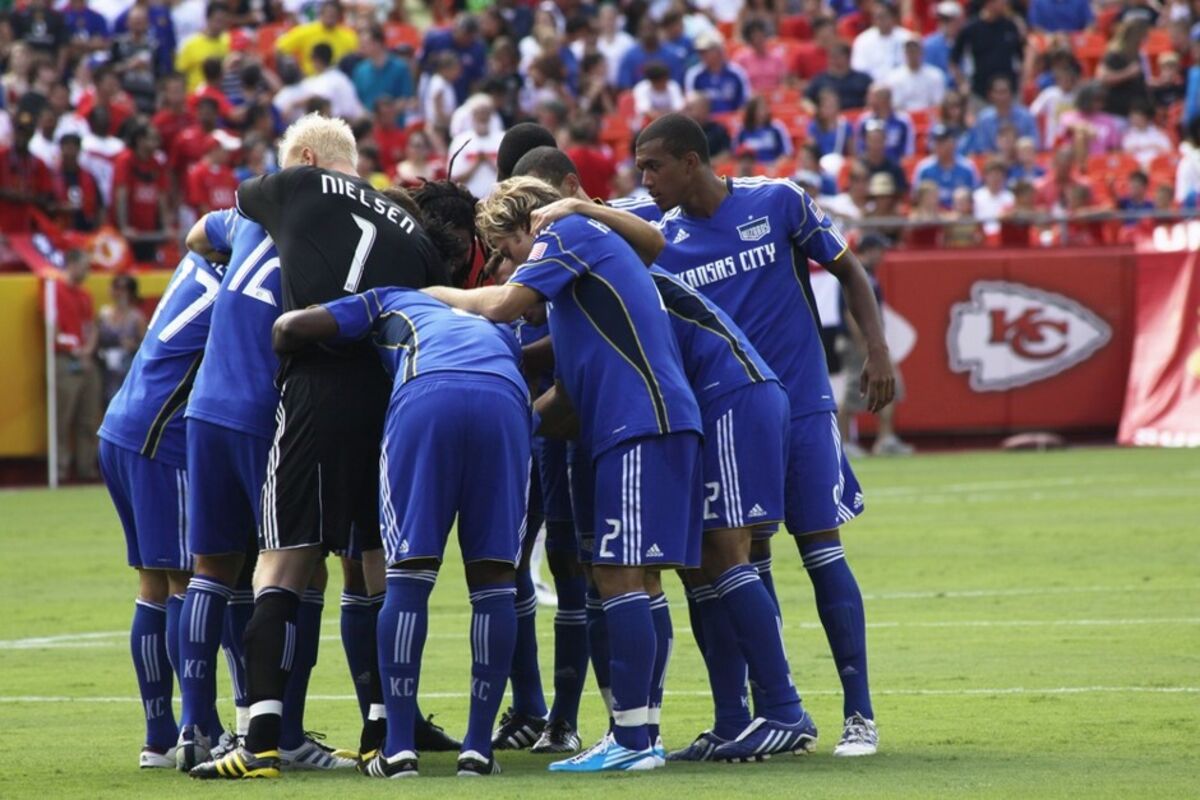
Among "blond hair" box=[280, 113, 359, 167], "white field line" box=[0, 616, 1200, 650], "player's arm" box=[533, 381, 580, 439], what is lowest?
"white field line" box=[0, 616, 1200, 650]

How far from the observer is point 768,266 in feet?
26.3

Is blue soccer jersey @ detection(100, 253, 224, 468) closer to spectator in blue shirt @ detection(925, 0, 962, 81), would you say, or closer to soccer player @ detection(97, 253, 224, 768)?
soccer player @ detection(97, 253, 224, 768)

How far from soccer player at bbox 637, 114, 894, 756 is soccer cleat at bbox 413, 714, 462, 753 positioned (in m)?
1.41

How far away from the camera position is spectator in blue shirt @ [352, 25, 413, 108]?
84.2 feet

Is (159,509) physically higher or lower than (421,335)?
lower

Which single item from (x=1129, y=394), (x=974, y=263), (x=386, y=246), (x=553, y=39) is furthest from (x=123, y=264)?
(x=386, y=246)

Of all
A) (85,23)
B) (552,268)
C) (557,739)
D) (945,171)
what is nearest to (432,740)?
(557,739)

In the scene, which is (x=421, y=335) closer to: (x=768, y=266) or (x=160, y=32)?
(x=768, y=266)

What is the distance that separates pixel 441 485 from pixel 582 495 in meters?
0.87

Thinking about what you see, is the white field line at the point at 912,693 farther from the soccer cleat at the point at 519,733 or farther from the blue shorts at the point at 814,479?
the blue shorts at the point at 814,479

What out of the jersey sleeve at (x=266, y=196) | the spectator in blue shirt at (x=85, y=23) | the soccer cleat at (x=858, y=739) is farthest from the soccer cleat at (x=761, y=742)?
the spectator in blue shirt at (x=85, y=23)

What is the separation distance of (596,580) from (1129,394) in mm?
15851

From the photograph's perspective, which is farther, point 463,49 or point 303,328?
point 463,49

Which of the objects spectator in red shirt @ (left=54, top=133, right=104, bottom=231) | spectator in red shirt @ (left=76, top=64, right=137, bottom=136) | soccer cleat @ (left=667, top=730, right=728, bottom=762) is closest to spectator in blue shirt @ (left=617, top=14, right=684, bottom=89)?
spectator in red shirt @ (left=76, top=64, right=137, bottom=136)
